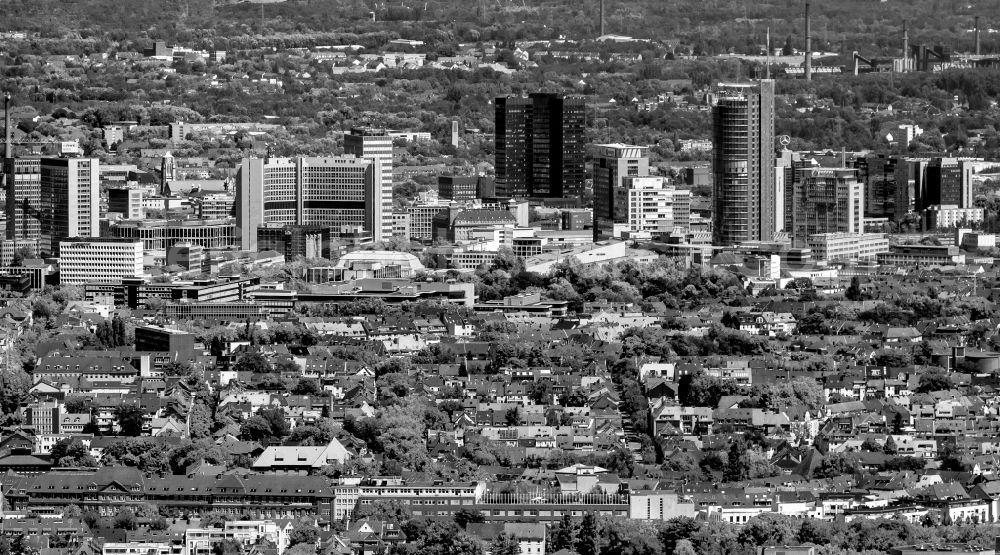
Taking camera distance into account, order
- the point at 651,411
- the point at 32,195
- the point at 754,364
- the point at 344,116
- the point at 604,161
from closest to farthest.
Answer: the point at 651,411, the point at 754,364, the point at 32,195, the point at 604,161, the point at 344,116

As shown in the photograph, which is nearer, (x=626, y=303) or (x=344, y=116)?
(x=626, y=303)

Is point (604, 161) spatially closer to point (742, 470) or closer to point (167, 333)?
point (167, 333)

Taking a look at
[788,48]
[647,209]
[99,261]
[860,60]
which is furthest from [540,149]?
[788,48]

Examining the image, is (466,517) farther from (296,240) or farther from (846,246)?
(846,246)

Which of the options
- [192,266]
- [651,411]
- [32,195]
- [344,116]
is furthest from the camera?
[344,116]

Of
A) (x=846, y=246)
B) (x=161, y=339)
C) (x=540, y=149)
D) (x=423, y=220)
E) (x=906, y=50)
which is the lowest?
(x=161, y=339)

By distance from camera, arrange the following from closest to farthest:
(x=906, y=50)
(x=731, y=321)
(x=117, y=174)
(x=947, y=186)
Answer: (x=731, y=321) < (x=117, y=174) < (x=947, y=186) < (x=906, y=50)

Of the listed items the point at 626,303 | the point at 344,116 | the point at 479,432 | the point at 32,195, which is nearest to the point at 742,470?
the point at 479,432

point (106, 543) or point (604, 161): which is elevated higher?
point (604, 161)
